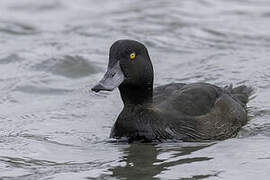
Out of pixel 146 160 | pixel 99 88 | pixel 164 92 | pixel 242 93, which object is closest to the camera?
pixel 146 160

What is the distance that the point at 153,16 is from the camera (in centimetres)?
1459

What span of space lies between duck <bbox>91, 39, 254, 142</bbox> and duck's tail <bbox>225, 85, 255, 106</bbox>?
95 cm

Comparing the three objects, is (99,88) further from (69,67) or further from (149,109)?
(69,67)

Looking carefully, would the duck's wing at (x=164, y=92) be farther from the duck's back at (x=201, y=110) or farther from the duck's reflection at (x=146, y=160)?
the duck's reflection at (x=146, y=160)

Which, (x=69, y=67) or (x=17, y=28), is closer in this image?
(x=69, y=67)

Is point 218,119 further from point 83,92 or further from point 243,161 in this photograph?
point 83,92

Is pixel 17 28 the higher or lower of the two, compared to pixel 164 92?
higher

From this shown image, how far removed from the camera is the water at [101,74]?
6355 mm

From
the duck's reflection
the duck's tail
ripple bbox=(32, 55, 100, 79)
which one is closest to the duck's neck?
the duck's reflection

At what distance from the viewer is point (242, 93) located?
8844mm

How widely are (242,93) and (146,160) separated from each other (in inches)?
106

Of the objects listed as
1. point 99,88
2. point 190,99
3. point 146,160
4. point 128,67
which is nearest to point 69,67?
point 190,99

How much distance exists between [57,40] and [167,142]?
6155 mm

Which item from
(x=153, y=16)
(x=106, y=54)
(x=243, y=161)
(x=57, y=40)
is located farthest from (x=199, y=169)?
(x=153, y=16)
